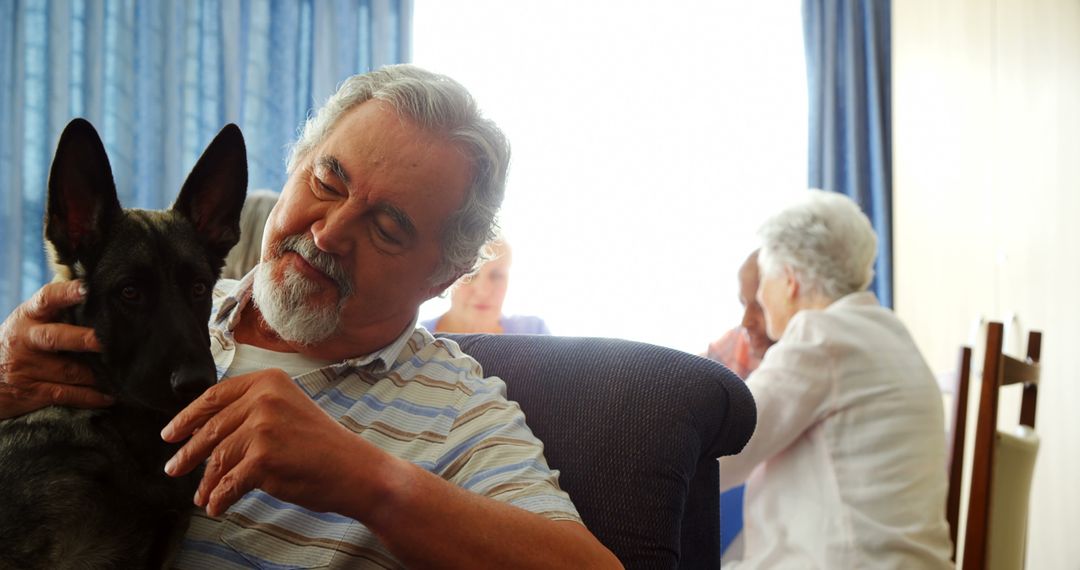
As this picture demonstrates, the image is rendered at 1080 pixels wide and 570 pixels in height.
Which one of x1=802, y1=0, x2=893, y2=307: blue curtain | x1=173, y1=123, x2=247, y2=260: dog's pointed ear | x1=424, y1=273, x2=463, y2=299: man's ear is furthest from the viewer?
x1=802, y1=0, x2=893, y2=307: blue curtain

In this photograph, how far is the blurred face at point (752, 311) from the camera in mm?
2922

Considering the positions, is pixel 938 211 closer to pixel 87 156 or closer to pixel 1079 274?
pixel 1079 274

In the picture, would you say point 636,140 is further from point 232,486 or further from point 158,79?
point 232,486

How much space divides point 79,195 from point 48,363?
19 cm

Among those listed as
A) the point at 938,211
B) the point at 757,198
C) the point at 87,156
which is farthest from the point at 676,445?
the point at 757,198

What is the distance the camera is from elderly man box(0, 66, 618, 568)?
2.88ft

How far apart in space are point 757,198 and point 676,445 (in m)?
3.66

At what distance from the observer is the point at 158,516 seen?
99 cm

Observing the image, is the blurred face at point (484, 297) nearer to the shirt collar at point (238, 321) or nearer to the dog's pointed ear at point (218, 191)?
the shirt collar at point (238, 321)

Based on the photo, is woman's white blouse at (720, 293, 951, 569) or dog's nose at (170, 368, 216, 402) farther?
woman's white blouse at (720, 293, 951, 569)

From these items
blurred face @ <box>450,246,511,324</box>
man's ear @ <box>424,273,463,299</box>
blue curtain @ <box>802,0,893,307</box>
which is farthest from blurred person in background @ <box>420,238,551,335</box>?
blue curtain @ <box>802,0,893,307</box>

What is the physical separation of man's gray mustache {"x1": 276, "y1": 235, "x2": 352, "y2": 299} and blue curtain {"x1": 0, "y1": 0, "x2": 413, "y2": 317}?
2124mm

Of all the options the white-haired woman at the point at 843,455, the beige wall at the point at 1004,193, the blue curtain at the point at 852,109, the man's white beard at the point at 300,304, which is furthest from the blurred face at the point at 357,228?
the blue curtain at the point at 852,109

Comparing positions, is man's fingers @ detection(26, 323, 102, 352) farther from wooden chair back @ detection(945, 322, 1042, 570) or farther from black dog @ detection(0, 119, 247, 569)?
wooden chair back @ detection(945, 322, 1042, 570)
